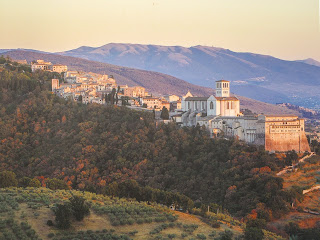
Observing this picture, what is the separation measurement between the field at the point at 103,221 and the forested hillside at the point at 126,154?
5.43 meters

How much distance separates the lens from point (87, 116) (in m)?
53.5

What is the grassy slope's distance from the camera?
3183 cm

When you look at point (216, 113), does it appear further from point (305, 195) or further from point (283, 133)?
point (305, 195)

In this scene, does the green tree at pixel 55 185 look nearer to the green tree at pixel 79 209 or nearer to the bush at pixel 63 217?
the green tree at pixel 79 209

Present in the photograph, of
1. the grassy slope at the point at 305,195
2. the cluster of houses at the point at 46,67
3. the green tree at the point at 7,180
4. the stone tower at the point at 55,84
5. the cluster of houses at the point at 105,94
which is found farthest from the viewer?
the cluster of houses at the point at 46,67

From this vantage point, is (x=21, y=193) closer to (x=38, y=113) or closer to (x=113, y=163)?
(x=113, y=163)

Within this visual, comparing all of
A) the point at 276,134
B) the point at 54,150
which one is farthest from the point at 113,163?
the point at 276,134

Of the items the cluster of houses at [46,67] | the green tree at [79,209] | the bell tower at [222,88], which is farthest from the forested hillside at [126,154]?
the cluster of houses at [46,67]

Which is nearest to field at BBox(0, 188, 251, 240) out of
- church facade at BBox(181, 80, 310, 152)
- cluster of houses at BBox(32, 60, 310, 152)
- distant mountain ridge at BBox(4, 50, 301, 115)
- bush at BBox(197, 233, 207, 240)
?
bush at BBox(197, 233, 207, 240)

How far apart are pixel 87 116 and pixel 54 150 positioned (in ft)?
18.1

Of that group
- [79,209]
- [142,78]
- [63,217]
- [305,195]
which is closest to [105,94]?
[305,195]

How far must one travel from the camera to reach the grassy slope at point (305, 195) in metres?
31.8

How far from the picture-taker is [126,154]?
46.4 meters

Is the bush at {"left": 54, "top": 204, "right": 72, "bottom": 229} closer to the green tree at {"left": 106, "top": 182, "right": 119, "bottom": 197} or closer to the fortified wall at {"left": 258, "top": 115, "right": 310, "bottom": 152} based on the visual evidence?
the green tree at {"left": 106, "top": 182, "right": 119, "bottom": 197}
